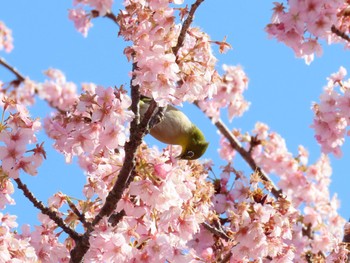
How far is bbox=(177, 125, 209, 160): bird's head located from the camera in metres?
6.36

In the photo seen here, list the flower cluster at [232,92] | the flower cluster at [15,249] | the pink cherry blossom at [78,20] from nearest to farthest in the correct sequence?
the flower cluster at [15,249] < the flower cluster at [232,92] < the pink cherry blossom at [78,20]

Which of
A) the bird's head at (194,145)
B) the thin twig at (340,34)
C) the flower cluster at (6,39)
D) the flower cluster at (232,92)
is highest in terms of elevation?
the flower cluster at (6,39)

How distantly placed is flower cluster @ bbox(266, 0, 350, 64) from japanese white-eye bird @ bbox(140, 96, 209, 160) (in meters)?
1.40

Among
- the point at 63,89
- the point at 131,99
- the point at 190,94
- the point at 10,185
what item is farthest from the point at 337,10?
the point at 63,89

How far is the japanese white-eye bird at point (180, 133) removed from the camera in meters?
5.98

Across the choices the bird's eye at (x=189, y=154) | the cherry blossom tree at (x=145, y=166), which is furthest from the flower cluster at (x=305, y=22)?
the bird's eye at (x=189, y=154)

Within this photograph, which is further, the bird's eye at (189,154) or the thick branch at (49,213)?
the bird's eye at (189,154)

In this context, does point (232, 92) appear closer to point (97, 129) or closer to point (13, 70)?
point (13, 70)

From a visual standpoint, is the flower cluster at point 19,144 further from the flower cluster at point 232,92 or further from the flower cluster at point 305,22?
the flower cluster at point 232,92

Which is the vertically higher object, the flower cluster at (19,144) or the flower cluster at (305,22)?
the flower cluster at (305,22)

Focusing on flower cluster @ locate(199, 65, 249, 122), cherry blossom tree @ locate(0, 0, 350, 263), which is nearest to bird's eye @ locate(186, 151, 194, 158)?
cherry blossom tree @ locate(0, 0, 350, 263)

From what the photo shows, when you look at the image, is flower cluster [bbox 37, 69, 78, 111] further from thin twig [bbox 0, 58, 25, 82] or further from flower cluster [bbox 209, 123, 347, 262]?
flower cluster [bbox 209, 123, 347, 262]

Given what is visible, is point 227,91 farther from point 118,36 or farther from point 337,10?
point 118,36

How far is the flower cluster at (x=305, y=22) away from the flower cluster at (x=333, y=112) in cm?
121
